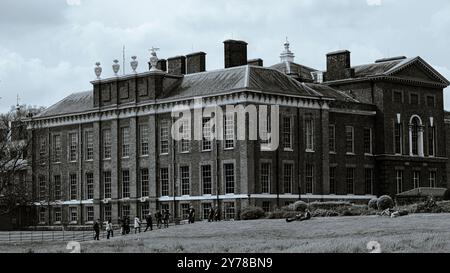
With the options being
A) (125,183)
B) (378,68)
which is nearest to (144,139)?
(125,183)

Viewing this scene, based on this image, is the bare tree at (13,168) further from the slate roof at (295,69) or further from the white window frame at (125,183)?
the slate roof at (295,69)

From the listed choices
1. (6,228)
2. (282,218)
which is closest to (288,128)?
(282,218)

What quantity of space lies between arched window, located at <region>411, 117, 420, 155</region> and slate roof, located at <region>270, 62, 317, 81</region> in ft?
28.1

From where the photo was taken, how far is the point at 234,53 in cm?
7019

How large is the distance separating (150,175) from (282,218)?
1623 cm

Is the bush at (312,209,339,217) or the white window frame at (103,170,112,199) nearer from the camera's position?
the bush at (312,209,339,217)

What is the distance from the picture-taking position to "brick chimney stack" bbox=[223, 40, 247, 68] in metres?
70.0

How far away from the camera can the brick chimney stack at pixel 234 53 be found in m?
70.0

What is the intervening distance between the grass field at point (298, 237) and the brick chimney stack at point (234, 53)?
57.3 feet

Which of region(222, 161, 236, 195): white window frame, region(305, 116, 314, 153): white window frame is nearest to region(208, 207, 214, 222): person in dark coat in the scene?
region(222, 161, 236, 195): white window frame

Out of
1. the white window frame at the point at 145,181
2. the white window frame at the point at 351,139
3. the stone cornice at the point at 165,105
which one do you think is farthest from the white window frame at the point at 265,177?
the white window frame at the point at 145,181

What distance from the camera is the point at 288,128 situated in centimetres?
6631

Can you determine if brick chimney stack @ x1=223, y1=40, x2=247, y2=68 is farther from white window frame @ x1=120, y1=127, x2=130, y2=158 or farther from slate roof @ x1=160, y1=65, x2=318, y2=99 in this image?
white window frame @ x1=120, y1=127, x2=130, y2=158
